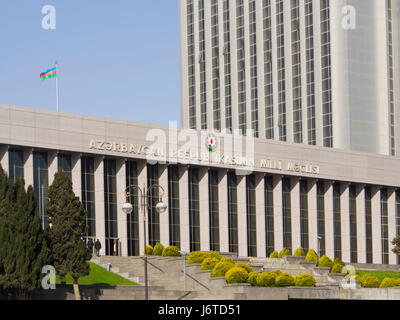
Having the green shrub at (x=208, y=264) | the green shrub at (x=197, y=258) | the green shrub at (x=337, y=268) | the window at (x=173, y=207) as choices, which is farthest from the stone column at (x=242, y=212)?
the green shrub at (x=208, y=264)

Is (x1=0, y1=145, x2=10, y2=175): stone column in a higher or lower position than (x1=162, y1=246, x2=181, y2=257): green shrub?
higher

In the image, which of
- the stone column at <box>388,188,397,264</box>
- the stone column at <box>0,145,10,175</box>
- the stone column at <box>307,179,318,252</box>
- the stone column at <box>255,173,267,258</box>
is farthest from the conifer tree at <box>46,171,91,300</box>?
the stone column at <box>388,188,397,264</box>

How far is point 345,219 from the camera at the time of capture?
91750 millimetres

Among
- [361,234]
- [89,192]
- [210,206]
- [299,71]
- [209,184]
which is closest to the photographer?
[89,192]

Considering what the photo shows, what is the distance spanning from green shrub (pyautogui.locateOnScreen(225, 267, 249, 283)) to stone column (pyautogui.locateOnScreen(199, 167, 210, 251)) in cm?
2756

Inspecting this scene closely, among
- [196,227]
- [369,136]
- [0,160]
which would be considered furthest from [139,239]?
[369,136]

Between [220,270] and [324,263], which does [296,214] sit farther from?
[220,270]

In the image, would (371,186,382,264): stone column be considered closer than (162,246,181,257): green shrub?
No

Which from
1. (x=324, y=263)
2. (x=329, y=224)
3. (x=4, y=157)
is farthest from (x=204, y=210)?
(x=4, y=157)

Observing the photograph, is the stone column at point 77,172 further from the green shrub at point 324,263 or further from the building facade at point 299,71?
the building facade at point 299,71

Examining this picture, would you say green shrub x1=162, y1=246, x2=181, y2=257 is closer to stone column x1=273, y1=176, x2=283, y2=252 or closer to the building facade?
stone column x1=273, y1=176, x2=283, y2=252

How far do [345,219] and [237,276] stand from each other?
4051cm

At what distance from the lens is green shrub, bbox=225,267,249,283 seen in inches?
2099

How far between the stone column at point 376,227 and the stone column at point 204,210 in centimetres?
2181
